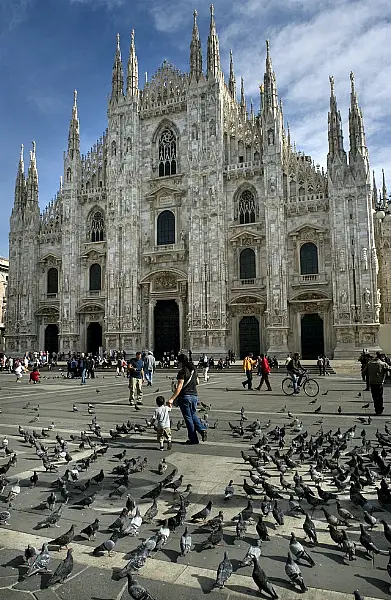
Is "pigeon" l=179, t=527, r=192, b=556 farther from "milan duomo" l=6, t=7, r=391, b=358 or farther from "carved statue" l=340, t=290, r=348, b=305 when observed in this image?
"carved statue" l=340, t=290, r=348, b=305

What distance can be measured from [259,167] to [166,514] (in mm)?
29985

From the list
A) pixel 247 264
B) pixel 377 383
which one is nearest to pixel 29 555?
pixel 377 383

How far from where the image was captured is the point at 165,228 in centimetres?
3500

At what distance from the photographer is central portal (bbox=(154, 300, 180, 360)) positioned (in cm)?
3428

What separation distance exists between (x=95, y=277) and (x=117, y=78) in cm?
1666

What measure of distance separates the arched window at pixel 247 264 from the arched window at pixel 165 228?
18.9 ft

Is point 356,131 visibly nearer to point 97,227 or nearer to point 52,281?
point 97,227

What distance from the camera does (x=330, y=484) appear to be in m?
5.44

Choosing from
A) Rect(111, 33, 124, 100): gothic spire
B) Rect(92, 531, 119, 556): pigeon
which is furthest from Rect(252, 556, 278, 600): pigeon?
Rect(111, 33, 124, 100): gothic spire

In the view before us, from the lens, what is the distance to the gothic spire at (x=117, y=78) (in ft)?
122

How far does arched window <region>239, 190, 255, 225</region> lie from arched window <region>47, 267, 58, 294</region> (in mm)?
16965

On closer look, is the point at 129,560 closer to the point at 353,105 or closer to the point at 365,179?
the point at 365,179

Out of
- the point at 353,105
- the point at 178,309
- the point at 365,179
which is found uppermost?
the point at 353,105

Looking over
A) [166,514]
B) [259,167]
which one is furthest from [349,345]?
[166,514]
